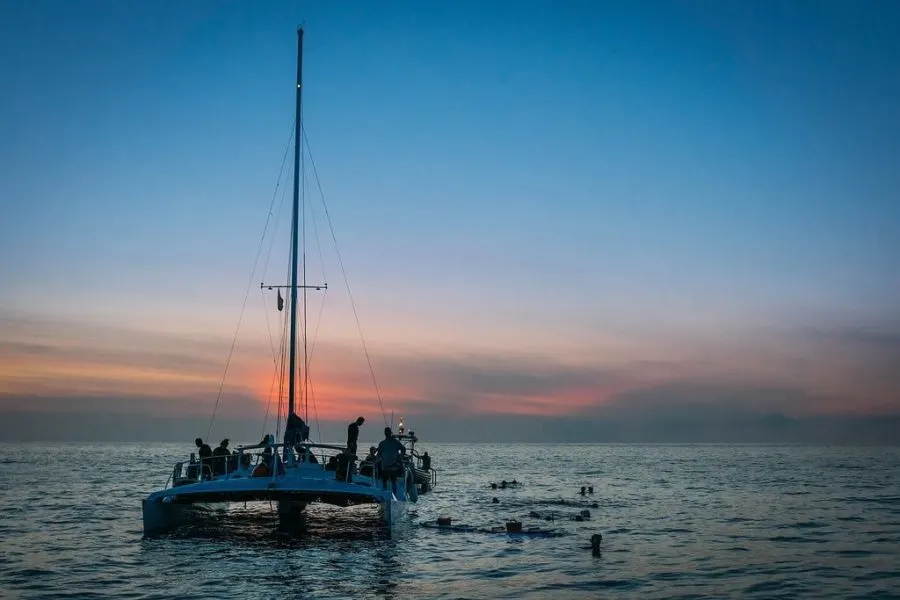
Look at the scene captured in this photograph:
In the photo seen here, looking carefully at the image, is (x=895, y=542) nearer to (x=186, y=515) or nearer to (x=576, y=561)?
(x=576, y=561)

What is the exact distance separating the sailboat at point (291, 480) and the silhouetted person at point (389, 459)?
7 cm

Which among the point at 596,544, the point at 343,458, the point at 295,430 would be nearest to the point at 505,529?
the point at 596,544

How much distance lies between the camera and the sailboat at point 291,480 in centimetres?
2161

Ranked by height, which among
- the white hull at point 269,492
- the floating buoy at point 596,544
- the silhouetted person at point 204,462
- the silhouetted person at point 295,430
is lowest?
the floating buoy at point 596,544

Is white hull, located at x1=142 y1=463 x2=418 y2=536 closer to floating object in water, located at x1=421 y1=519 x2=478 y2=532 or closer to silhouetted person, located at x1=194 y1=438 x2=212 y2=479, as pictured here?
silhouetted person, located at x1=194 y1=438 x2=212 y2=479

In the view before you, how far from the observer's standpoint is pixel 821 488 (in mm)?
57312

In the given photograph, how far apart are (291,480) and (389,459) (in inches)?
221

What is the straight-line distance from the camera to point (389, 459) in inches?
1049

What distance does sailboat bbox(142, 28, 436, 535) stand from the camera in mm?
21609

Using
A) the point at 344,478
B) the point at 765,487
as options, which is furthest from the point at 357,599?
the point at 765,487

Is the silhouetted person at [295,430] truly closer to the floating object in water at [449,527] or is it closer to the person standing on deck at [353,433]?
the person standing on deck at [353,433]

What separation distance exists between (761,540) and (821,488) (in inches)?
1344

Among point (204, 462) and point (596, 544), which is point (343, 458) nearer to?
point (204, 462)

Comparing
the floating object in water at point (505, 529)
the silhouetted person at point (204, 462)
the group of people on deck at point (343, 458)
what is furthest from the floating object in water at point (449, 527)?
the silhouetted person at point (204, 462)
